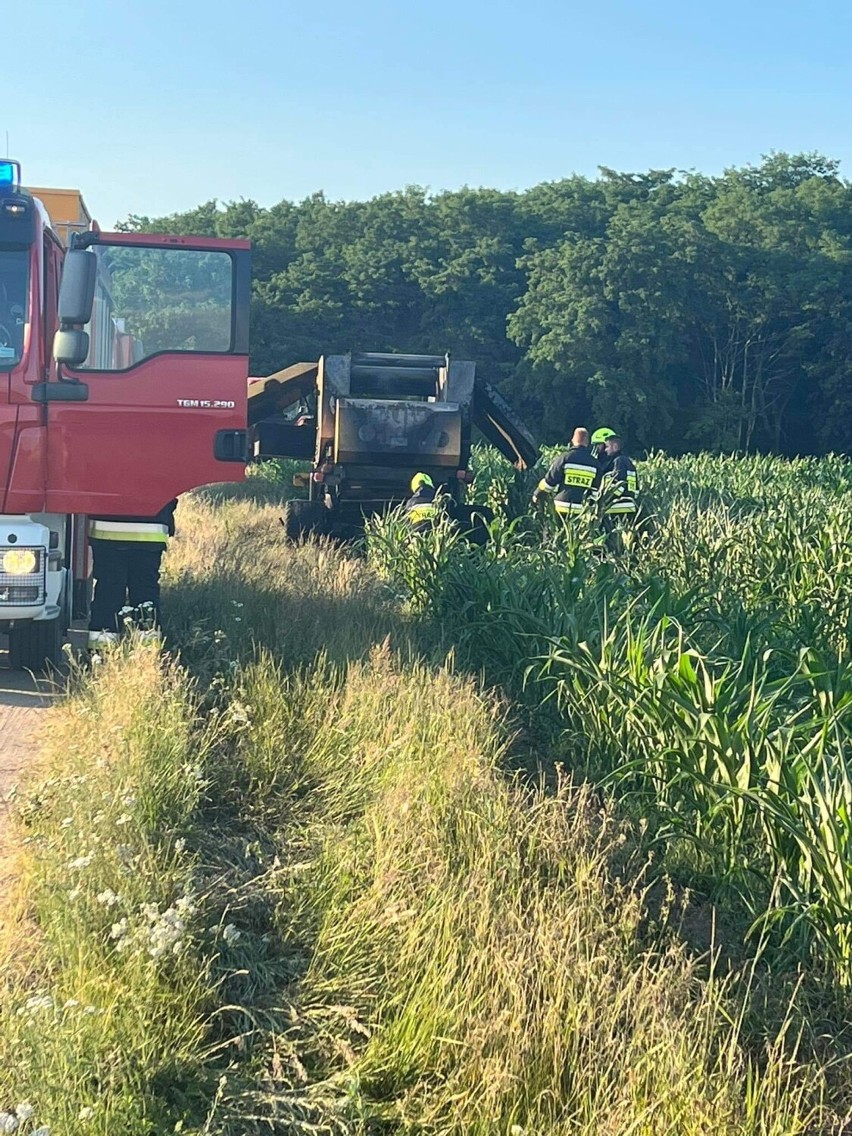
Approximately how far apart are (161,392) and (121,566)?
111 centimetres

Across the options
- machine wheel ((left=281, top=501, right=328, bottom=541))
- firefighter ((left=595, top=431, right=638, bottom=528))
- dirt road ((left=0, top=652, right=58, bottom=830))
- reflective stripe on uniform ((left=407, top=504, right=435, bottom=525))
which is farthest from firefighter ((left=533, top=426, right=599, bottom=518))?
dirt road ((left=0, top=652, right=58, bottom=830))

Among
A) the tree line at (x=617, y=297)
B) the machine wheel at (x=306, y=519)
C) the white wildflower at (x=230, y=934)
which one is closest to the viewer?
the white wildflower at (x=230, y=934)

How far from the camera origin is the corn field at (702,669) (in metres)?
3.57

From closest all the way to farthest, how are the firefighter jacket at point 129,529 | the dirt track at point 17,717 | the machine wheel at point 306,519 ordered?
the dirt track at point 17,717
the firefighter jacket at point 129,529
the machine wheel at point 306,519

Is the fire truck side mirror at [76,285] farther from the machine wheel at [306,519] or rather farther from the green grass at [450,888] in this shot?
the machine wheel at [306,519]

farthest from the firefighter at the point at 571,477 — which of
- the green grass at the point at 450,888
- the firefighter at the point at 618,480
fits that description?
the green grass at the point at 450,888

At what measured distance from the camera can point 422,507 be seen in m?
10.2

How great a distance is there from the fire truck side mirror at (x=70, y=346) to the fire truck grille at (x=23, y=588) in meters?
1.09

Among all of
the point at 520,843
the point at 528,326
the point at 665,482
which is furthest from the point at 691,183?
the point at 520,843

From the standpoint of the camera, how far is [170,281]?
704 cm

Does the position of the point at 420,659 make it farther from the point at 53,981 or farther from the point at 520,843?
the point at 53,981

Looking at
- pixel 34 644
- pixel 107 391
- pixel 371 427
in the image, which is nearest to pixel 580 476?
pixel 371 427

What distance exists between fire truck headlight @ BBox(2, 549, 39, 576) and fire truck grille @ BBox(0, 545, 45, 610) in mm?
12

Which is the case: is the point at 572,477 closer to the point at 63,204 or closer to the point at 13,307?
the point at 63,204
